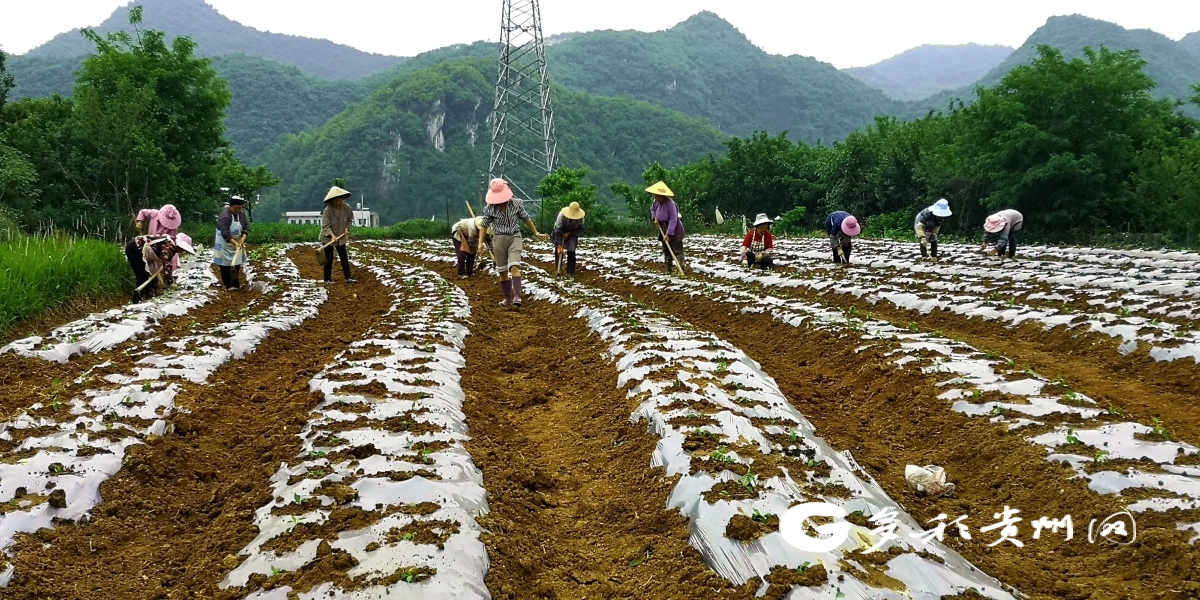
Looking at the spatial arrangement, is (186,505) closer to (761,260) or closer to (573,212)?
(573,212)

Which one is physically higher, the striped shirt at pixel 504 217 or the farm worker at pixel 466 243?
the striped shirt at pixel 504 217

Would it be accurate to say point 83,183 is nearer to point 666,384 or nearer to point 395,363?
point 395,363

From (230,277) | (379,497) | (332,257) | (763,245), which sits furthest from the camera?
(763,245)

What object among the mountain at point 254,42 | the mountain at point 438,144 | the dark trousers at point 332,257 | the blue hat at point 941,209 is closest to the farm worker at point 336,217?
the dark trousers at point 332,257

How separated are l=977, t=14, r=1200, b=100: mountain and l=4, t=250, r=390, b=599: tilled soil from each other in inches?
4382

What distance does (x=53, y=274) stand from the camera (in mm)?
9852

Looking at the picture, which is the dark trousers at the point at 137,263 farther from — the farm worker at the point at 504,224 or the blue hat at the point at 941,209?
the blue hat at the point at 941,209

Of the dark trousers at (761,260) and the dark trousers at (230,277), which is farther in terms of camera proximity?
the dark trousers at (761,260)

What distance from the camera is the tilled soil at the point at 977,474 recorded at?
3230 mm

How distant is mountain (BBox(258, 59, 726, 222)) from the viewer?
193ft

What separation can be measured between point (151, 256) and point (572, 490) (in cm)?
900

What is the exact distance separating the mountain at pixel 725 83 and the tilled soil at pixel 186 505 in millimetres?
98633

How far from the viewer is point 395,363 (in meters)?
6.37

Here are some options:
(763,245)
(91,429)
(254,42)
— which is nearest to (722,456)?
(91,429)
